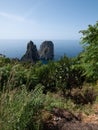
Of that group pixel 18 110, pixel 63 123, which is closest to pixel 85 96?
pixel 63 123

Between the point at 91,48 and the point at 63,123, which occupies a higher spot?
the point at 91,48

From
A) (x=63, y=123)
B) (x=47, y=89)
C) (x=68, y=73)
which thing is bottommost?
(x=47, y=89)

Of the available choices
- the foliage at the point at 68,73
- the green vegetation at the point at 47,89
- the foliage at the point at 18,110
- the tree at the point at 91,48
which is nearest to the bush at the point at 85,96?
the green vegetation at the point at 47,89

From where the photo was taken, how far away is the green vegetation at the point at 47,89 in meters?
5.55

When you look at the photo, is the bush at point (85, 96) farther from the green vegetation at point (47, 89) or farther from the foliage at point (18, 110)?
the foliage at point (18, 110)

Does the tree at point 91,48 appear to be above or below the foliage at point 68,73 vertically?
above

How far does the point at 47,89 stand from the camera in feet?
41.0

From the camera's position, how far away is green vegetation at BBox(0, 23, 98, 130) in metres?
5.55

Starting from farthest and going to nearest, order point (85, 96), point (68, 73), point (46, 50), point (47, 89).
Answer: point (46, 50) → point (68, 73) → point (47, 89) → point (85, 96)

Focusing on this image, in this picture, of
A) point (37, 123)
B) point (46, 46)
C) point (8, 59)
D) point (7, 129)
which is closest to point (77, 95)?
point (8, 59)

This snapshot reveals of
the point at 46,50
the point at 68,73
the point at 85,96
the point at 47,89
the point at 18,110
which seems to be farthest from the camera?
the point at 46,50

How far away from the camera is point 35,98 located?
6410 mm

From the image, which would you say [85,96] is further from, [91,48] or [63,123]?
[63,123]

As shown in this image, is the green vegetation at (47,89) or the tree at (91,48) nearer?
the green vegetation at (47,89)
